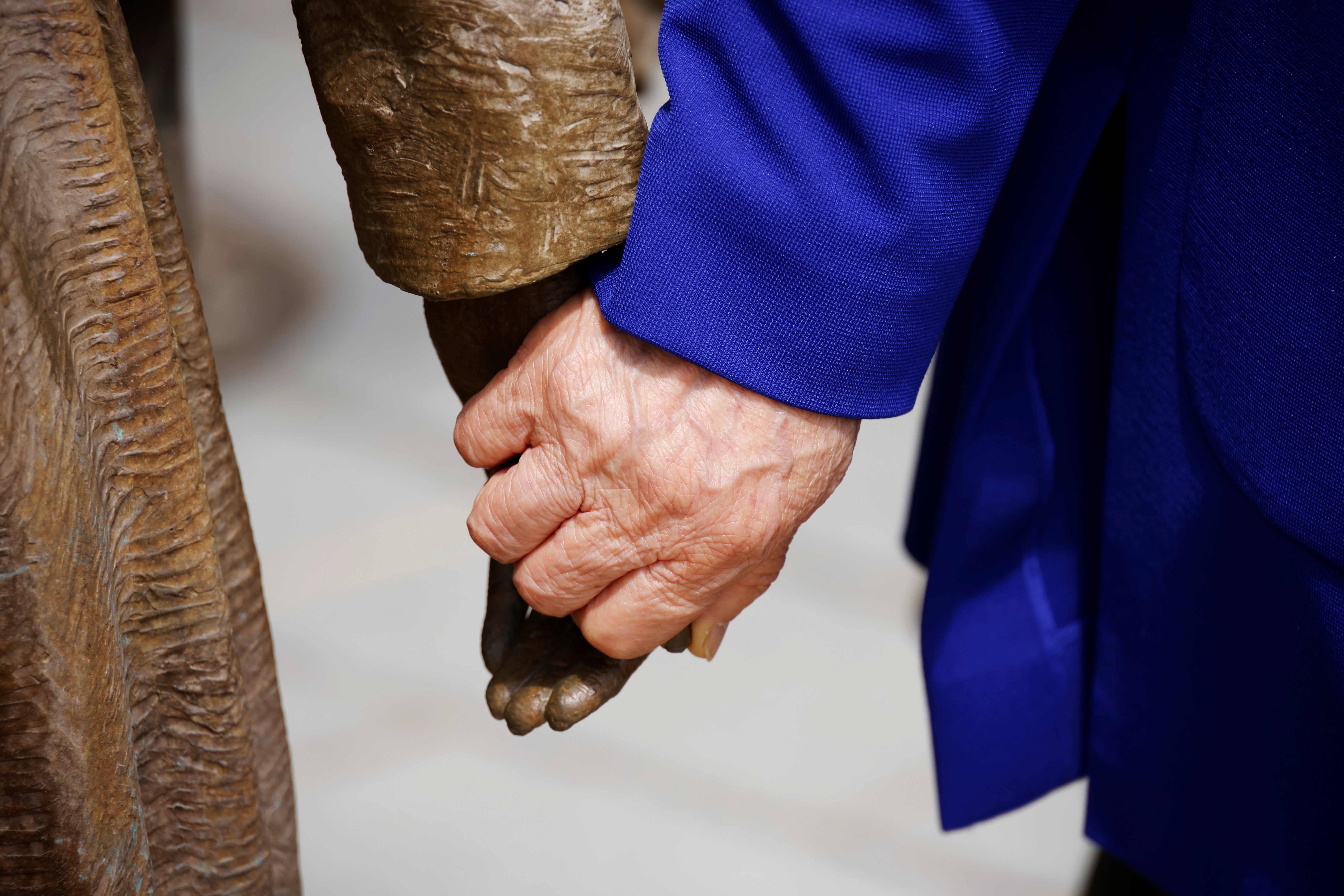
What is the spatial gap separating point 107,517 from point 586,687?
0.25 m

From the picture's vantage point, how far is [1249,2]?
578 millimetres

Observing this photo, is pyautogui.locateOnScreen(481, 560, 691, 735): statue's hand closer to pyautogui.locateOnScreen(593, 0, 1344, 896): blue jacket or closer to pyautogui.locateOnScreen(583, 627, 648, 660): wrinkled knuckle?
pyautogui.locateOnScreen(583, 627, 648, 660): wrinkled knuckle

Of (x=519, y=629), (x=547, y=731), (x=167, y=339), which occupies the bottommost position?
(x=547, y=731)

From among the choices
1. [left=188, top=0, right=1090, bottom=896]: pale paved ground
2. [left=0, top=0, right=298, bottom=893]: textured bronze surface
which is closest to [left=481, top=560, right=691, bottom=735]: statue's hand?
[left=0, top=0, right=298, bottom=893]: textured bronze surface

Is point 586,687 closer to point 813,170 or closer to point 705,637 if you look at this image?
point 705,637

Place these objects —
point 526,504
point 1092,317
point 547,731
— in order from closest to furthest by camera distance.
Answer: point 526,504 < point 1092,317 < point 547,731

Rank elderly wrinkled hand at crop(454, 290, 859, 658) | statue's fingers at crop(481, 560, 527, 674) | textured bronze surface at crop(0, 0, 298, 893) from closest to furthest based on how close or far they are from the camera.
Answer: textured bronze surface at crop(0, 0, 298, 893)
elderly wrinkled hand at crop(454, 290, 859, 658)
statue's fingers at crop(481, 560, 527, 674)

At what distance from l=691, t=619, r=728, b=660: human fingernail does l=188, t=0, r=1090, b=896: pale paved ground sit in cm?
68

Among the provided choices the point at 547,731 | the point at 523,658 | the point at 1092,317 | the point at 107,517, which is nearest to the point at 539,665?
the point at 523,658

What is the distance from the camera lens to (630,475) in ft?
1.97

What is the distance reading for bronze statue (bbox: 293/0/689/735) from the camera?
0.53m

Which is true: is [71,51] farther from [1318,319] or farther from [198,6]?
[198,6]

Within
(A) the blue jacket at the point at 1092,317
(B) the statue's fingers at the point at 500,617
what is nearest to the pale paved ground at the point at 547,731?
(A) the blue jacket at the point at 1092,317

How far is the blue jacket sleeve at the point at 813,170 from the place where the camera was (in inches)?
21.7
